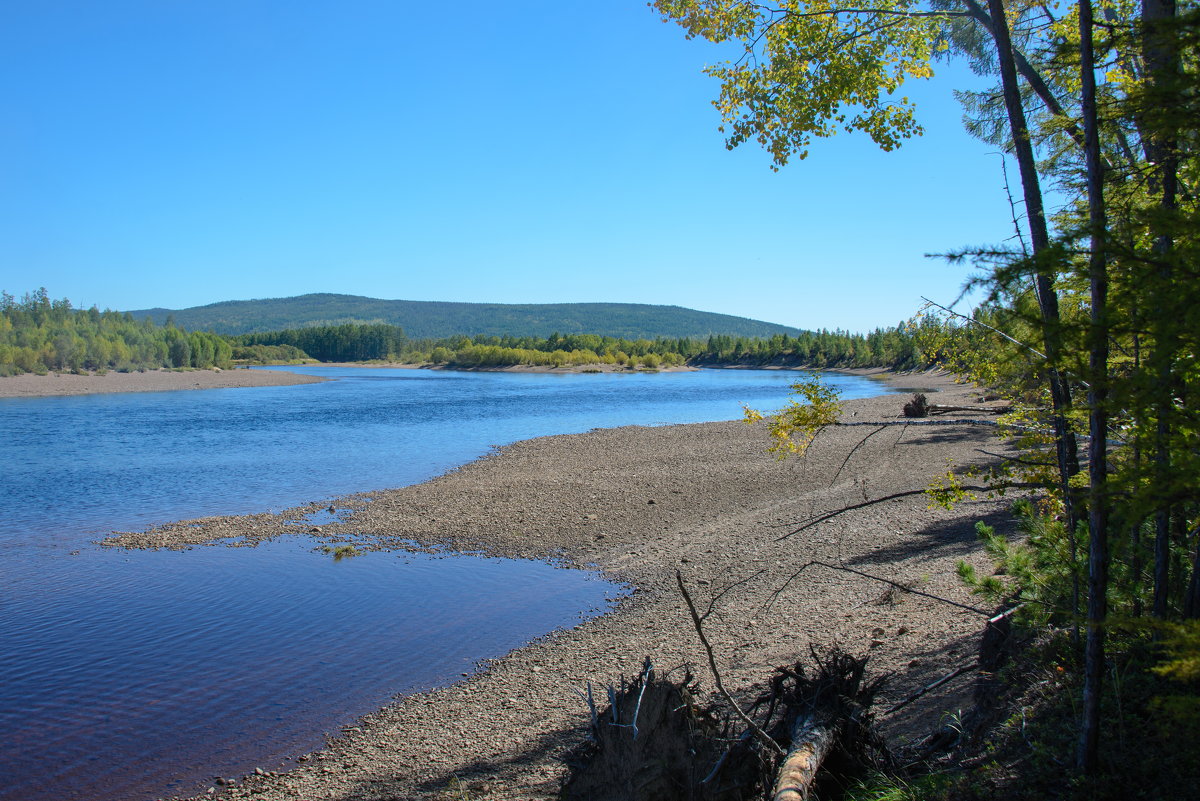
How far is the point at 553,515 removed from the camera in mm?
17969

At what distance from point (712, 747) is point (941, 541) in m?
9.30

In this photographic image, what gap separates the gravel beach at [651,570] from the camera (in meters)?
7.22

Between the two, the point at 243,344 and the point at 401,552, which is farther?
the point at 243,344

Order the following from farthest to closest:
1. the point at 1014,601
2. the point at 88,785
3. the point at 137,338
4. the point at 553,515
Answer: the point at 137,338, the point at 553,515, the point at 88,785, the point at 1014,601

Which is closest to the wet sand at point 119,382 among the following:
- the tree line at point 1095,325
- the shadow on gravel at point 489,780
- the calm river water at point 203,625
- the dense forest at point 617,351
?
the dense forest at point 617,351

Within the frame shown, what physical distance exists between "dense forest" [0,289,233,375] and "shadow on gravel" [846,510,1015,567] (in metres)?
104

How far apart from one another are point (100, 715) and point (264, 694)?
1633 mm

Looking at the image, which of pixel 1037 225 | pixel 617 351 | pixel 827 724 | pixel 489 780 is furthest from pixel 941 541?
pixel 617 351

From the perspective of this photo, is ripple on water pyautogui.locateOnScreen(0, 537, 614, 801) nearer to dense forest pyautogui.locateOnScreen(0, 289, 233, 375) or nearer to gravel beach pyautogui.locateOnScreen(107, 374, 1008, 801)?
gravel beach pyautogui.locateOnScreen(107, 374, 1008, 801)

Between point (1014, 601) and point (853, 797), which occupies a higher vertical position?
point (1014, 601)

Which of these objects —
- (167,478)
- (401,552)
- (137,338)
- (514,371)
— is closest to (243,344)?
(137,338)

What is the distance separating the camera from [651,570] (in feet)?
44.3

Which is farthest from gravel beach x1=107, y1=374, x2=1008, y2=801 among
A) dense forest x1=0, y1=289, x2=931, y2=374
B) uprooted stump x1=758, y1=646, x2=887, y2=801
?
dense forest x1=0, y1=289, x2=931, y2=374

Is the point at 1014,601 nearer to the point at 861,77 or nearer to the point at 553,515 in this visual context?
the point at 861,77
